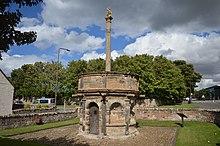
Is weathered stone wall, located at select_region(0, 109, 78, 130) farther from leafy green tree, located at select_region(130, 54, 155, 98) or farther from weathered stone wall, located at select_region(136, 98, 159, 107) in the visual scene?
weathered stone wall, located at select_region(136, 98, 159, 107)

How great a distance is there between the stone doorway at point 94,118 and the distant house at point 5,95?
16.7 meters

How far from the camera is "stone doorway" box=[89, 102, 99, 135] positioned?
16.5 metres

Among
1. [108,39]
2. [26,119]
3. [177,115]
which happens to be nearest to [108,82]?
[108,39]

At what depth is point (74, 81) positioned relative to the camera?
4891 cm

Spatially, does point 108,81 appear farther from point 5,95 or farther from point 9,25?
point 5,95

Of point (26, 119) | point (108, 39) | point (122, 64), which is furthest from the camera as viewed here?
point (122, 64)

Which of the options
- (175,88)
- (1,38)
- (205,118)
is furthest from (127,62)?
(1,38)

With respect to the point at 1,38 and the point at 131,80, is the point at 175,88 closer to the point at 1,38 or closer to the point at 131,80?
the point at 131,80

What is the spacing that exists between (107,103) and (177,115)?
41.9ft

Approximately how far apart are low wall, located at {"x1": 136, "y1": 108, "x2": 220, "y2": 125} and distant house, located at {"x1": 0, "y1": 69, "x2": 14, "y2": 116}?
17092mm

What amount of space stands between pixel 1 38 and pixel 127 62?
39272 mm

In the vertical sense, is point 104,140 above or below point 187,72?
below

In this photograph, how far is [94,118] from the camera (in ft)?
54.8

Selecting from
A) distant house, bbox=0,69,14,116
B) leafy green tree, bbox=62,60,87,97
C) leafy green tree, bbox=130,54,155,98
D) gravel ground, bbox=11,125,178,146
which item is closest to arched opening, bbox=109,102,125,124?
gravel ground, bbox=11,125,178,146
